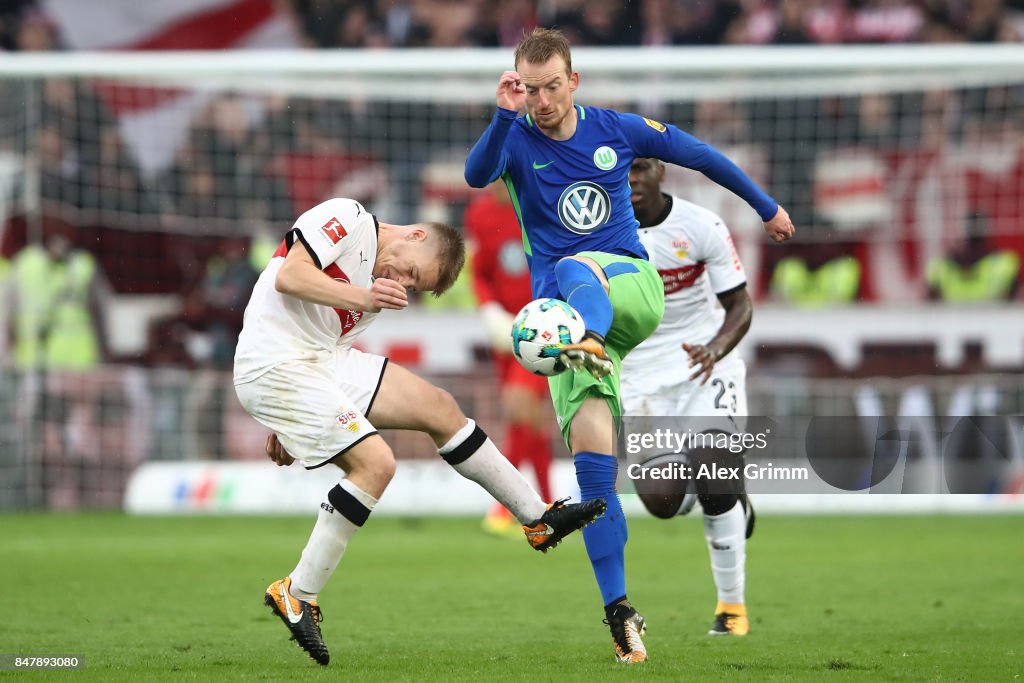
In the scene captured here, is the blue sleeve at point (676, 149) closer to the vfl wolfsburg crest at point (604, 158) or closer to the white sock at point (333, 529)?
the vfl wolfsburg crest at point (604, 158)

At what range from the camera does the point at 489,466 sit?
596cm

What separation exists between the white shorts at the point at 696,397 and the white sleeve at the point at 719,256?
49cm

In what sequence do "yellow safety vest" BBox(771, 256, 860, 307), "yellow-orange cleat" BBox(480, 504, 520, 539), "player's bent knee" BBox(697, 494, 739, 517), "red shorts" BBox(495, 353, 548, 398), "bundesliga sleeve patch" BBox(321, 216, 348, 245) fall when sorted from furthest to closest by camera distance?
1. "yellow safety vest" BBox(771, 256, 860, 307)
2. "red shorts" BBox(495, 353, 548, 398)
3. "yellow-orange cleat" BBox(480, 504, 520, 539)
4. "player's bent knee" BBox(697, 494, 739, 517)
5. "bundesliga sleeve patch" BBox(321, 216, 348, 245)

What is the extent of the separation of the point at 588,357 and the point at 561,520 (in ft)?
2.33

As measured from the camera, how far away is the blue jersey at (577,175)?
5.83 meters

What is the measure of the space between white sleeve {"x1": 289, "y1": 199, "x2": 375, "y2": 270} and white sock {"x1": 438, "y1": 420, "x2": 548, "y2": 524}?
3.03 feet

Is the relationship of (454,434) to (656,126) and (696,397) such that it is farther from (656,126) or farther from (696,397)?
(696,397)

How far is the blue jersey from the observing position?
Result: 583cm

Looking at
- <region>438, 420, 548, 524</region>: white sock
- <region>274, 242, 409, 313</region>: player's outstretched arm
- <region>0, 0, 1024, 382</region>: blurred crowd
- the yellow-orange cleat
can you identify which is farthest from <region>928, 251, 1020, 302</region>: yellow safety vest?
<region>274, 242, 409, 313</region>: player's outstretched arm

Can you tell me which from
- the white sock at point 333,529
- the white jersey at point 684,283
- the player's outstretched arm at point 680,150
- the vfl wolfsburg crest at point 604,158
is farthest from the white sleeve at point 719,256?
the white sock at point 333,529

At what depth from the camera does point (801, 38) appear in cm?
1783

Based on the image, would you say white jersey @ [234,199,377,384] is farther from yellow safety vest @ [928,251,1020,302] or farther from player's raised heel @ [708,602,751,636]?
yellow safety vest @ [928,251,1020,302]

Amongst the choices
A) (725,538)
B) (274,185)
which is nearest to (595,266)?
(725,538)

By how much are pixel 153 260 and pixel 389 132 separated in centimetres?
281
